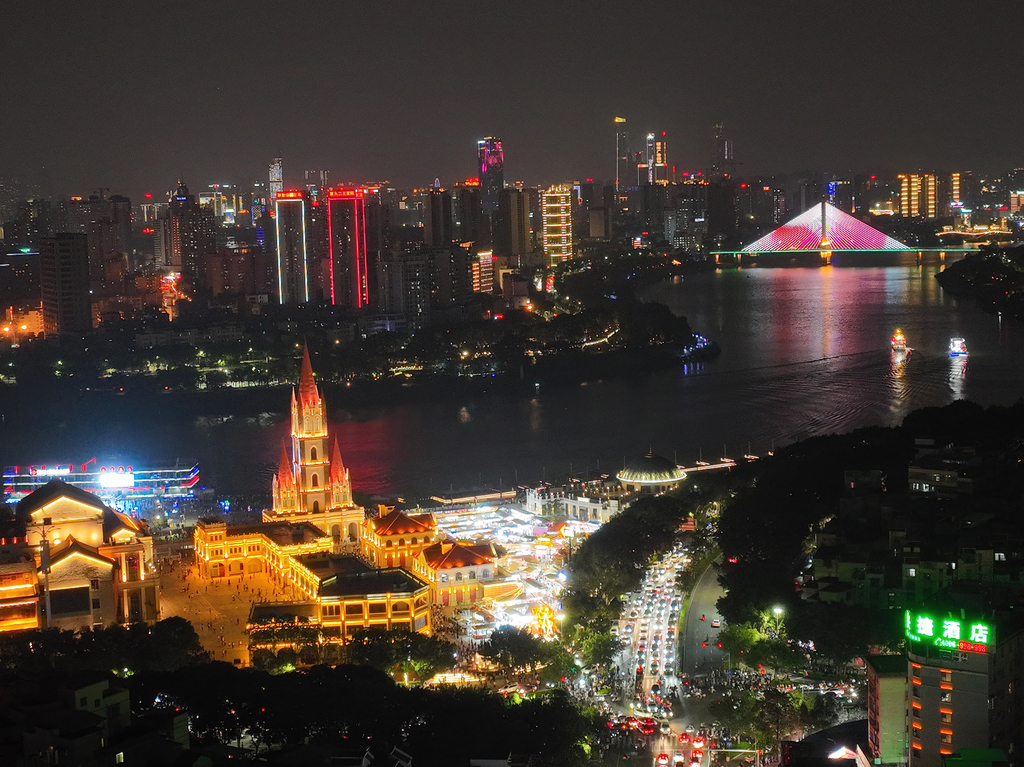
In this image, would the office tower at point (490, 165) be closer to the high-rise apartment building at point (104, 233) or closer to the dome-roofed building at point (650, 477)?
the high-rise apartment building at point (104, 233)

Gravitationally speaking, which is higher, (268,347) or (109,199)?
(109,199)

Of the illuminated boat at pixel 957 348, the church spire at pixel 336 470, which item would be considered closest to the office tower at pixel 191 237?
the illuminated boat at pixel 957 348

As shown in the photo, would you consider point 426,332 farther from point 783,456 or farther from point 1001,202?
point 1001,202

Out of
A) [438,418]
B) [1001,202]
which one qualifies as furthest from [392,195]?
[438,418]

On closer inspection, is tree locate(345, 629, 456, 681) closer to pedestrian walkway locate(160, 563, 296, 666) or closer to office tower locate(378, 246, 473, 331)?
pedestrian walkway locate(160, 563, 296, 666)

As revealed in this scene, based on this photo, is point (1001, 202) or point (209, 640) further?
point (1001, 202)

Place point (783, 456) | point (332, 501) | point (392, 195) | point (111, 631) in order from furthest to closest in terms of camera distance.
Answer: point (392, 195), point (783, 456), point (332, 501), point (111, 631)

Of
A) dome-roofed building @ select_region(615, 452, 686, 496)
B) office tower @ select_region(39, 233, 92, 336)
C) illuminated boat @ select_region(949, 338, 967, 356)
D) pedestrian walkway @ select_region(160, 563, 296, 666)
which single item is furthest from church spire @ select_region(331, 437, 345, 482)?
office tower @ select_region(39, 233, 92, 336)
